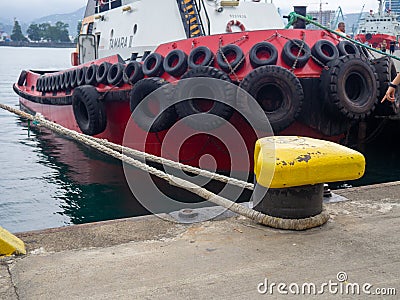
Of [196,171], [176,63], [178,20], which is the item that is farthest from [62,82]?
[196,171]

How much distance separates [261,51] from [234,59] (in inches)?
14.2

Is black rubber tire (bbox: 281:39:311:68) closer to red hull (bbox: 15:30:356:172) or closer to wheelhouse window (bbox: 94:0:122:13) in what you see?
red hull (bbox: 15:30:356:172)

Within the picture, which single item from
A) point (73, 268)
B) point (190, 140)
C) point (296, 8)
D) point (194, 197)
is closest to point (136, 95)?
point (190, 140)

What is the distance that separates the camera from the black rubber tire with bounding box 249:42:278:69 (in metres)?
6.21

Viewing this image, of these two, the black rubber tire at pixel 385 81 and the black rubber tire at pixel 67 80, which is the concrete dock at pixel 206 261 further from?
the black rubber tire at pixel 67 80

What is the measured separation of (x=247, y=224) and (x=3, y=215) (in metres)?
4.16

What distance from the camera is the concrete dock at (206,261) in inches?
97.5

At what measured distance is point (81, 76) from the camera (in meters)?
9.08

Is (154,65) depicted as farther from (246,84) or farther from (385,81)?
(385,81)

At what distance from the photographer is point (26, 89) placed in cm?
1466

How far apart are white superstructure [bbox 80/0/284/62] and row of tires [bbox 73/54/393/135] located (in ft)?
7.37

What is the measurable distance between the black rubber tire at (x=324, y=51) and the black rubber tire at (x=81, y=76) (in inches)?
172

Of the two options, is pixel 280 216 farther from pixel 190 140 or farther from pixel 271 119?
pixel 190 140

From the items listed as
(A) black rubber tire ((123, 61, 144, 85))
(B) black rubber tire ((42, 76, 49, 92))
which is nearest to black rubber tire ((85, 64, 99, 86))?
(A) black rubber tire ((123, 61, 144, 85))
